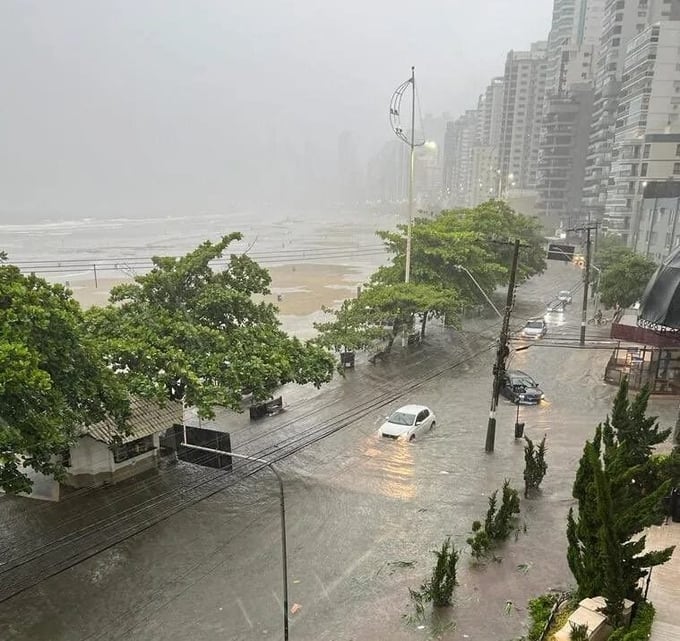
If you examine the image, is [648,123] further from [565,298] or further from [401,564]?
[401,564]

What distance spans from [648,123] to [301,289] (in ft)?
161

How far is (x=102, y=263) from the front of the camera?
8700cm

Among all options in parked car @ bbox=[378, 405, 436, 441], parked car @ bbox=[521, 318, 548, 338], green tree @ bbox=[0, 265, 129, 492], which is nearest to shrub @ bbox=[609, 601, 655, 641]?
parked car @ bbox=[378, 405, 436, 441]

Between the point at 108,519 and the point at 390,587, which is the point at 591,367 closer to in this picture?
the point at 390,587

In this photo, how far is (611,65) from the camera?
95688mm

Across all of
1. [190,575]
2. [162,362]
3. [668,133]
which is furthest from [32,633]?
[668,133]

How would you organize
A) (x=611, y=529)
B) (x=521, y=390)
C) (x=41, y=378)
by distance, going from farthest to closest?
(x=521, y=390), (x=41, y=378), (x=611, y=529)

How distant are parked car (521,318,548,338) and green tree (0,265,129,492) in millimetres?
29870

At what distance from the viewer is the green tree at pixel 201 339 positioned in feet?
55.7

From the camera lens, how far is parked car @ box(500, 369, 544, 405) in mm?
27000

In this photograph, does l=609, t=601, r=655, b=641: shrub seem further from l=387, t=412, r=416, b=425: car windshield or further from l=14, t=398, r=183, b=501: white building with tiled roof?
l=14, t=398, r=183, b=501: white building with tiled roof

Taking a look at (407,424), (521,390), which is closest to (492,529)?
(407,424)

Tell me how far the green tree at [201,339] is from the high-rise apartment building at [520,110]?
143m

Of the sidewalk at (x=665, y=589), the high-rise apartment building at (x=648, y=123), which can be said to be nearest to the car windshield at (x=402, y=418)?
the sidewalk at (x=665, y=589)
